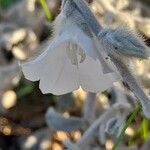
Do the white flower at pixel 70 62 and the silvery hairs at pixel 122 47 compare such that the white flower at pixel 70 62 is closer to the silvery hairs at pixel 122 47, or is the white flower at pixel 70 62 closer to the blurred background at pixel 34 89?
the silvery hairs at pixel 122 47

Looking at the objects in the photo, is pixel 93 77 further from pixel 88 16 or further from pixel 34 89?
pixel 34 89

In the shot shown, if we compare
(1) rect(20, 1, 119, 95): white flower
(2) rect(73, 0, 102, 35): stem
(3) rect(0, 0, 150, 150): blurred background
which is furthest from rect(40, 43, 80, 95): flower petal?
(3) rect(0, 0, 150, 150): blurred background

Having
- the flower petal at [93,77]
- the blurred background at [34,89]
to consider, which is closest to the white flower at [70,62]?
the flower petal at [93,77]

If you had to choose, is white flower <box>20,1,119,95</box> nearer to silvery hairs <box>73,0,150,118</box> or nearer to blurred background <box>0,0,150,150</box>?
silvery hairs <box>73,0,150,118</box>

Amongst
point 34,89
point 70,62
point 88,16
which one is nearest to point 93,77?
point 70,62

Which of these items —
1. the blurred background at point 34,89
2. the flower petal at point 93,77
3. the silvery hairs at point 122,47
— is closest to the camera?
the silvery hairs at point 122,47

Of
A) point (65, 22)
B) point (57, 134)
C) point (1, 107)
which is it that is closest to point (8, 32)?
point (1, 107)

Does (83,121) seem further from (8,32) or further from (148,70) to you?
(8,32)
